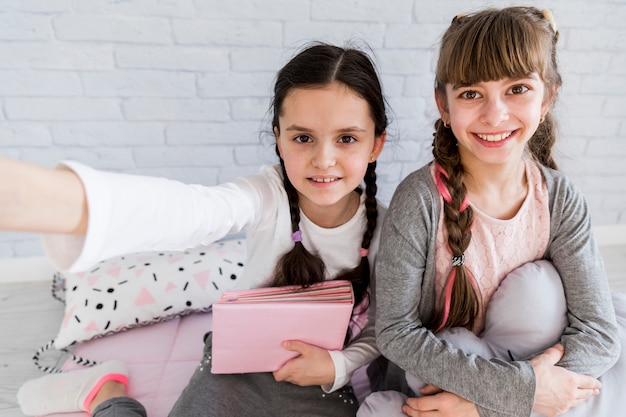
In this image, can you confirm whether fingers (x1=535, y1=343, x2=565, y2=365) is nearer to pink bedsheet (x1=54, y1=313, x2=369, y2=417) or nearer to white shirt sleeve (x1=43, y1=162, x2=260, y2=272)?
pink bedsheet (x1=54, y1=313, x2=369, y2=417)

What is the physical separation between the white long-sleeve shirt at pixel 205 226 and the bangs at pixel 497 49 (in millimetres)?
349

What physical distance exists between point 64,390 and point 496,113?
104 centimetres

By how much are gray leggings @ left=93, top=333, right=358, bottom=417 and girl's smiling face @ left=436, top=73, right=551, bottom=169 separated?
0.55 meters

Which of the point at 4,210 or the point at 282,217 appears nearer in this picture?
the point at 4,210

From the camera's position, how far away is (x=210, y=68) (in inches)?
52.1

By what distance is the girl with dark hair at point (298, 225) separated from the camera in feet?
2.64

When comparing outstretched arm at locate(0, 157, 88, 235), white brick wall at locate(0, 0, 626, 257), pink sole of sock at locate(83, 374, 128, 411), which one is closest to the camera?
outstretched arm at locate(0, 157, 88, 235)

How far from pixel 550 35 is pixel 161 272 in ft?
3.48

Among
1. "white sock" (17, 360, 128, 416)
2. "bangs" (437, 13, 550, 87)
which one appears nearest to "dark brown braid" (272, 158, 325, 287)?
"bangs" (437, 13, 550, 87)

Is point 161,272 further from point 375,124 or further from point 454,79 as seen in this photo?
point 454,79

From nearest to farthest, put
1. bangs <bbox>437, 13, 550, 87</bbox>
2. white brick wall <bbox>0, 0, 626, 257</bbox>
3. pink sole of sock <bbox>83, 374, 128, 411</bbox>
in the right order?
bangs <bbox>437, 13, 550, 87</bbox>, pink sole of sock <bbox>83, 374, 128, 411</bbox>, white brick wall <bbox>0, 0, 626, 257</bbox>

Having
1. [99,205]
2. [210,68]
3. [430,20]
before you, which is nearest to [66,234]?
[99,205]

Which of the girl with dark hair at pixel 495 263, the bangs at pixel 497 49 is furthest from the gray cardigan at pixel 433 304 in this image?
the bangs at pixel 497 49

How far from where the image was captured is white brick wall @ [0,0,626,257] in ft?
4.11
